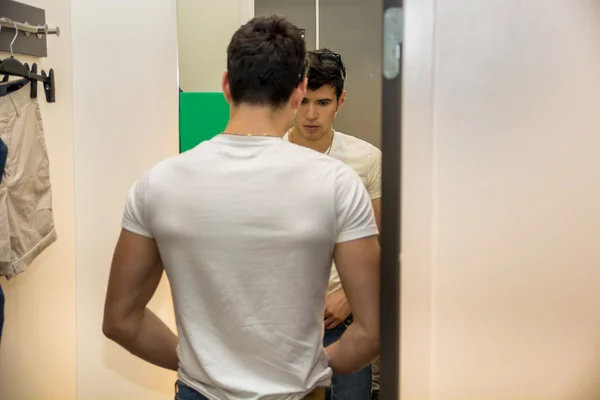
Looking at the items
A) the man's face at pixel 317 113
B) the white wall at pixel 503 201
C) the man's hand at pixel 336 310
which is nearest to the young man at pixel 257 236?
the white wall at pixel 503 201

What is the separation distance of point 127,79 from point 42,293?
2.33ft

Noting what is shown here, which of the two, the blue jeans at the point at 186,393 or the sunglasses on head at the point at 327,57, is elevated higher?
the sunglasses on head at the point at 327,57

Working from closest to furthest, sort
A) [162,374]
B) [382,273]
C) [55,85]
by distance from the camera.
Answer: [382,273]
[55,85]
[162,374]

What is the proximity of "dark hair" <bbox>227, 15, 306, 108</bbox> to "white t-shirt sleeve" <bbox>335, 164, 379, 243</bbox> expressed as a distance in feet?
0.54

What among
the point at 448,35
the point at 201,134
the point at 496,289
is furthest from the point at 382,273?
the point at 201,134

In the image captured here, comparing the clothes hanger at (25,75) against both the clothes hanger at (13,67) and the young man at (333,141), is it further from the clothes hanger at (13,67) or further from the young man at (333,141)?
the young man at (333,141)

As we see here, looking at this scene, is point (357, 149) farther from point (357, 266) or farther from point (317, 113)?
point (357, 266)

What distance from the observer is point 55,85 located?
187 centimetres

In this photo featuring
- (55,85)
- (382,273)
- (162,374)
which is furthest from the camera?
(162,374)

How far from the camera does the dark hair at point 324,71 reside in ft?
5.67

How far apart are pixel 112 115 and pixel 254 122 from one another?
1099 mm

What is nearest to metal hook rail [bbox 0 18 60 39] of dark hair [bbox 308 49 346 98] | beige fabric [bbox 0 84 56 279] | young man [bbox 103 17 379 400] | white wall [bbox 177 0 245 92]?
beige fabric [bbox 0 84 56 279]

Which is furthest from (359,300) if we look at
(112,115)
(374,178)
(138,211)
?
(112,115)

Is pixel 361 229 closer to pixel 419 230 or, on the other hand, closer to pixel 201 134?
pixel 419 230
